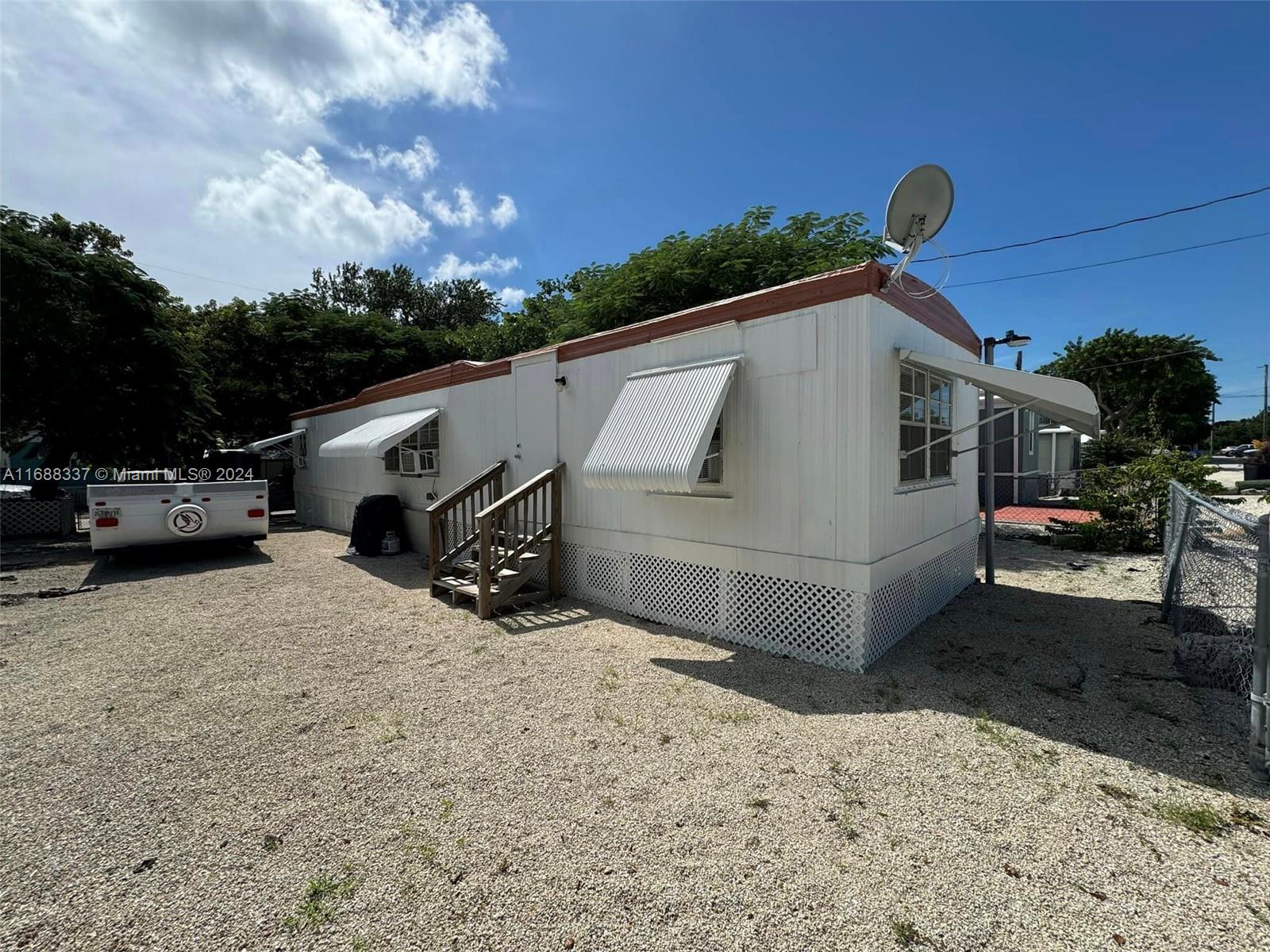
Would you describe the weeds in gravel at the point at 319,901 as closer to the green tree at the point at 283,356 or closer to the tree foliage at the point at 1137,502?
the tree foliage at the point at 1137,502

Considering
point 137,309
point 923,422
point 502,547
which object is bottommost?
point 502,547

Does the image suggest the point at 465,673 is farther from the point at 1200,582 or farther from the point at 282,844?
the point at 1200,582

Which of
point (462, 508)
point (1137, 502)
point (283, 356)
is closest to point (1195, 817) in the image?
point (462, 508)

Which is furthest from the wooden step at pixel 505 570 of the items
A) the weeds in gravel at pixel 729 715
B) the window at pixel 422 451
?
the weeds in gravel at pixel 729 715

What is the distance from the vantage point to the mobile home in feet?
14.4

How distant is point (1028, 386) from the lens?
4.54m

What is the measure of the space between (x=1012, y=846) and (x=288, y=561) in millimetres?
10205

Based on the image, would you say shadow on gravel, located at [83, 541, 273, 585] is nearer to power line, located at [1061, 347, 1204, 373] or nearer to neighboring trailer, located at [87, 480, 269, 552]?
neighboring trailer, located at [87, 480, 269, 552]

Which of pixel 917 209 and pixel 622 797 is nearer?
pixel 622 797

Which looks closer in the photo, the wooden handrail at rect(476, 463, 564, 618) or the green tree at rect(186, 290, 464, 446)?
the wooden handrail at rect(476, 463, 564, 618)

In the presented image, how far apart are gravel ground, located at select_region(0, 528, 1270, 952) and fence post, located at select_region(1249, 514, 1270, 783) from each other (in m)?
0.15

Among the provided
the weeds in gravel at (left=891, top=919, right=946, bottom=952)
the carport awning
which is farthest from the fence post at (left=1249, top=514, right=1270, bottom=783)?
the weeds in gravel at (left=891, top=919, right=946, bottom=952)

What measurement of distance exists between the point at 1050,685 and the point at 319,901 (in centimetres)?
472

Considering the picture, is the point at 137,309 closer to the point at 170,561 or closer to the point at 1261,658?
the point at 170,561
